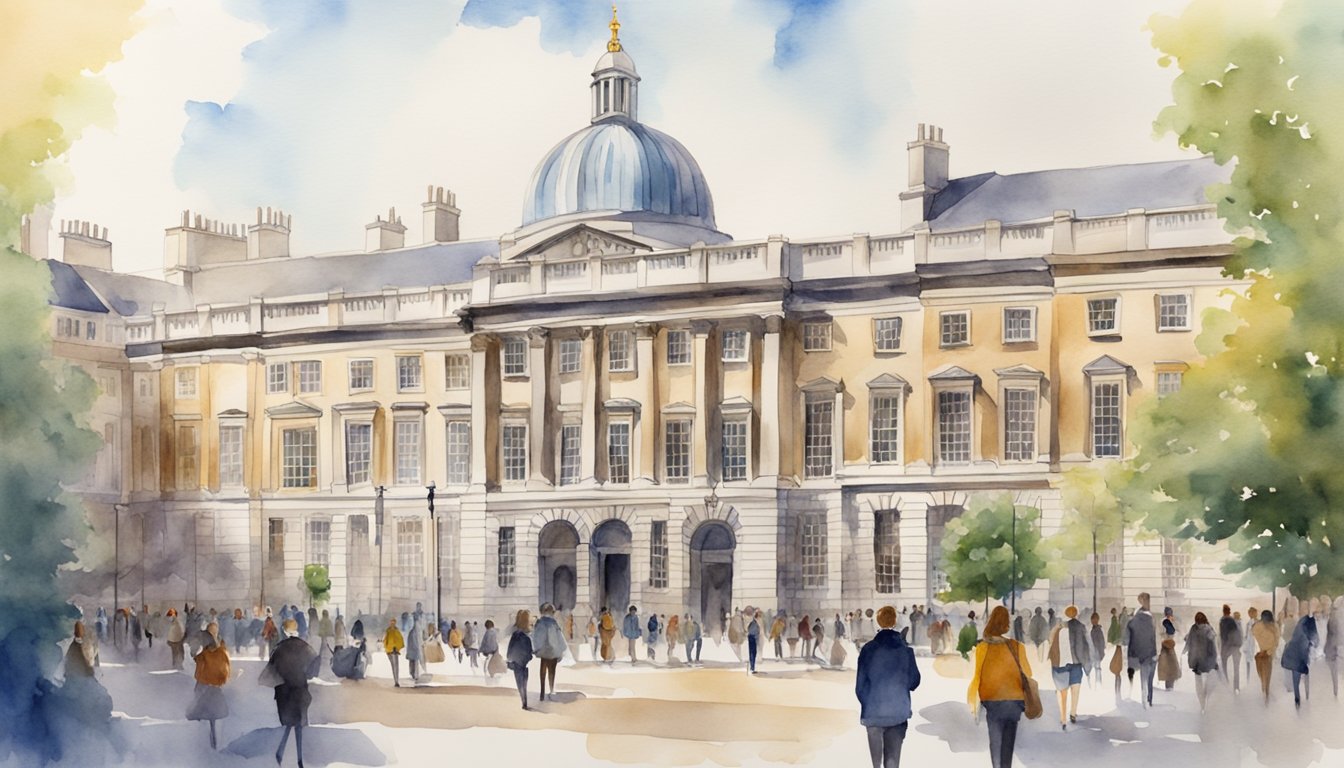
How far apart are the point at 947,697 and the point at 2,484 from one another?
23.3 feet

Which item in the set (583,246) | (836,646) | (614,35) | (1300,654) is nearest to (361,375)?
(583,246)

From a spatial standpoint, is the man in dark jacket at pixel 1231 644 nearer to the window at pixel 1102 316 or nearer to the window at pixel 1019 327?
the window at pixel 1102 316

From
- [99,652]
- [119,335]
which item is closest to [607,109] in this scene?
[119,335]

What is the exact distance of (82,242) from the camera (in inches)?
559

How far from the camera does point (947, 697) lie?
13391 millimetres

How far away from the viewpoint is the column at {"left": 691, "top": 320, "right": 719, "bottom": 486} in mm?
17578

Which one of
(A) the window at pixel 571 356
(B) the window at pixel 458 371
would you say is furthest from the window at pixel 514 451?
(A) the window at pixel 571 356

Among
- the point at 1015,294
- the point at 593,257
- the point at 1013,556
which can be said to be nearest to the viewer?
the point at 1013,556

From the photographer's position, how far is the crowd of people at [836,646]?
11500 mm

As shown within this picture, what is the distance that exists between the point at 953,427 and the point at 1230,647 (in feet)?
12.5

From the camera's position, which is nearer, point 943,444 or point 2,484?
point 2,484

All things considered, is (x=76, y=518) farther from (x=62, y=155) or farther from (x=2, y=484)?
(x=62, y=155)

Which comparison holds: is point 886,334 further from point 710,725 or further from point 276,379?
point 710,725

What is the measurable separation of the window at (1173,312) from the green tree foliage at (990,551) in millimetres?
1871
